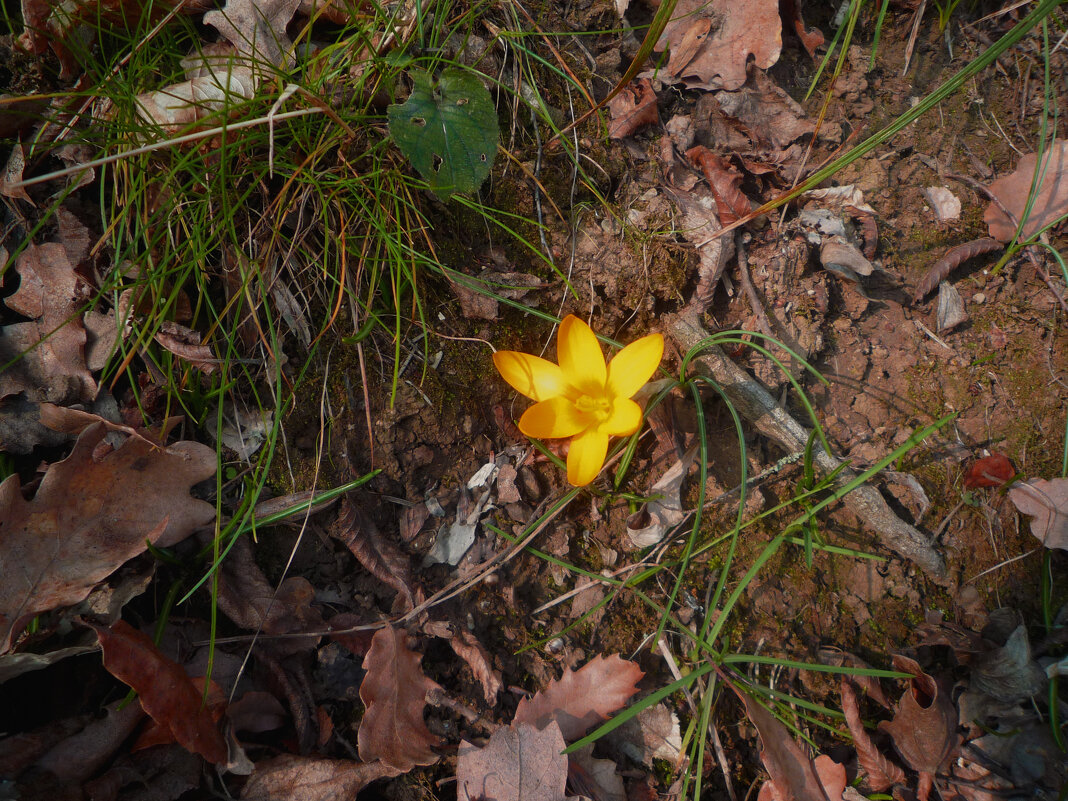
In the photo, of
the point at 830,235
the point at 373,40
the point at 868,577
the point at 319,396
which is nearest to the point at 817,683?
the point at 868,577

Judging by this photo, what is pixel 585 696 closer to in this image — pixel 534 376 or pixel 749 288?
pixel 534 376

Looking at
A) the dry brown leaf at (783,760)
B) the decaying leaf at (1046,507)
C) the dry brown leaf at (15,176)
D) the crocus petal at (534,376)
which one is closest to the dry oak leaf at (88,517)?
the dry brown leaf at (15,176)

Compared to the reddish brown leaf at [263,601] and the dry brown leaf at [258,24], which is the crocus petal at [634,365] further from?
the dry brown leaf at [258,24]

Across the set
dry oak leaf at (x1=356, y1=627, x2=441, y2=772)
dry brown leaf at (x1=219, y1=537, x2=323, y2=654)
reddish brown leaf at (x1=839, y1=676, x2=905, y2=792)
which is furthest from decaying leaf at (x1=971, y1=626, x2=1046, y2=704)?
dry brown leaf at (x1=219, y1=537, x2=323, y2=654)

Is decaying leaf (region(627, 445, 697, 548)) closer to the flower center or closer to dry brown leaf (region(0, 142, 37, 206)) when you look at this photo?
the flower center

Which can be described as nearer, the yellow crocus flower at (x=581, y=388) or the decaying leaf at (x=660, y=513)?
the yellow crocus flower at (x=581, y=388)

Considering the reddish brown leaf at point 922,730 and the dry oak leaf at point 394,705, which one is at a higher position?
the dry oak leaf at point 394,705
